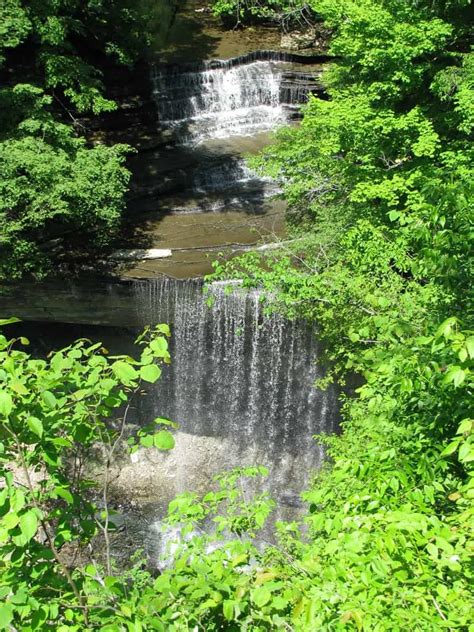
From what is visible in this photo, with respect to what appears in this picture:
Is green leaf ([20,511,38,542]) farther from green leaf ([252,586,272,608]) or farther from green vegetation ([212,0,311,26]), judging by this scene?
green vegetation ([212,0,311,26])

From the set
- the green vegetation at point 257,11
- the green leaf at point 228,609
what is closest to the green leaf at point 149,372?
the green leaf at point 228,609

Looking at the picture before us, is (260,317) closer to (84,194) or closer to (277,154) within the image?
(277,154)

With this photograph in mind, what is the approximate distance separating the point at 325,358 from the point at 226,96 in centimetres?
1094

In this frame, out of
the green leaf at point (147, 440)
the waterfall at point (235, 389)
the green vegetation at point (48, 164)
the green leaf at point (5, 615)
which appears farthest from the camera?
the waterfall at point (235, 389)

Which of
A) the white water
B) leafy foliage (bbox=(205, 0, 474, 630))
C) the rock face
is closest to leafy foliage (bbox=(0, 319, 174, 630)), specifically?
leafy foliage (bbox=(205, 0, 474, 630))

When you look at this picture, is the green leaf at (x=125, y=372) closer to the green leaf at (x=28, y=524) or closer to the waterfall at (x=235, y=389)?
the green leaf at (x=28, y=524)

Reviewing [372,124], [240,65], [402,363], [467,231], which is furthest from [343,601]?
[240,65]

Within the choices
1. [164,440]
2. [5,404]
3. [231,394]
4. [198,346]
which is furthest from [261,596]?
[231,394]

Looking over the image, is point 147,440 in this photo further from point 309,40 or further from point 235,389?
point 309,40

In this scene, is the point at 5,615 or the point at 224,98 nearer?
the point at 5,615

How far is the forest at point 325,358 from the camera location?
2.52 metres

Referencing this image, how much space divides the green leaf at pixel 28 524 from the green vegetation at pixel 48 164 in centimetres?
938

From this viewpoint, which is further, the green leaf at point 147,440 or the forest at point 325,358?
the green leaf at point 147,440

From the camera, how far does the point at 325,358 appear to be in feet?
35.3
